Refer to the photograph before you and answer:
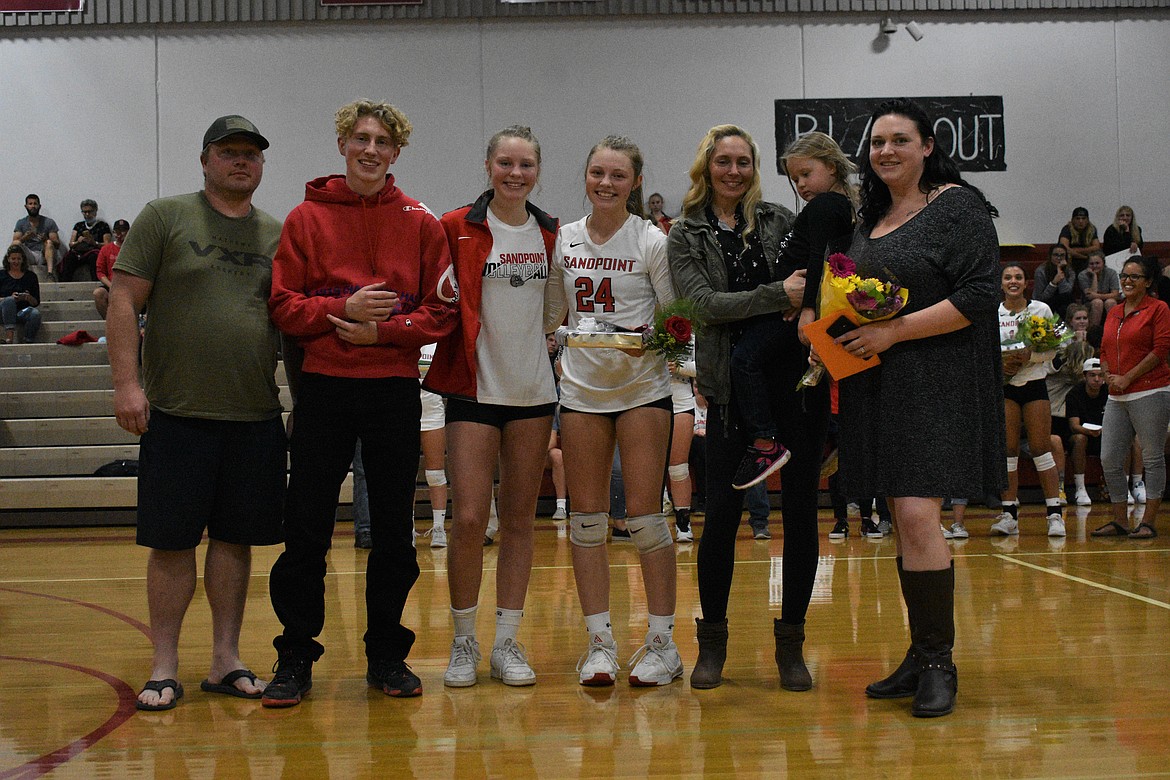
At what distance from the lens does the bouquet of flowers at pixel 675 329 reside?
3.26 m

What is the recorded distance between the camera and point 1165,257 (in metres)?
14.5

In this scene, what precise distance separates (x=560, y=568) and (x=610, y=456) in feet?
9.30

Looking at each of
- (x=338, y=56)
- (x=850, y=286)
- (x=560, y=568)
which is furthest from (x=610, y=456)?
(x=338, y=56)

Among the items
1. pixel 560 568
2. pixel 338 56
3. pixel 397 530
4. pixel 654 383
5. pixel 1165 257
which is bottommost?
pixel 560 568

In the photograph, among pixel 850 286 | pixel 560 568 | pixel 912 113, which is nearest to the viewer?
pixel 850 286

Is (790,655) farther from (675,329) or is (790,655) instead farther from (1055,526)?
(1055,526)

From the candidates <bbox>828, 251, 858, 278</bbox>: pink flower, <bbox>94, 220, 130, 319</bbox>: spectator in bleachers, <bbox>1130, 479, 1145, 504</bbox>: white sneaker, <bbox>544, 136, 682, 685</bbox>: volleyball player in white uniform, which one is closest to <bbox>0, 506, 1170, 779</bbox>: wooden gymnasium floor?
<bbox>544, 136, 682, 685</bbox>: volleyball player in white uniform

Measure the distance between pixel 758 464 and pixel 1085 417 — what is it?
297 inches

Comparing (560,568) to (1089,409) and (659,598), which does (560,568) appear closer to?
(659,598)

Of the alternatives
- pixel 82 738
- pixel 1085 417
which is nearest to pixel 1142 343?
pixel 1085 417

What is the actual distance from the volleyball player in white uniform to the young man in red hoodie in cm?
45

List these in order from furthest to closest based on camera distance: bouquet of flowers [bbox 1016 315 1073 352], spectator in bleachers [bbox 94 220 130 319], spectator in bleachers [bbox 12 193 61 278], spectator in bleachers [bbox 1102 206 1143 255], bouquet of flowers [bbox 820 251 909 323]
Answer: spectator in bleachers [bbox 12 193 61 278]
spectator in bleachers [bbox 1102 206 1143 255]
spectator in bleachers [bbox 94 220 130 319]
bouquet of flowers [bbox 1016 315 1073 352]
bouquet of flowers [bbox 820 251 909 323]

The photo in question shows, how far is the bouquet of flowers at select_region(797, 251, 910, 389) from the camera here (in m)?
2.94

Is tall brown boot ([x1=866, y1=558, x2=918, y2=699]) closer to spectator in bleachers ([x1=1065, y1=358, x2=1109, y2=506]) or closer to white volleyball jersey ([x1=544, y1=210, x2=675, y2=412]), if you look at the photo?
white volleyball jersey ([x1=544, y1=210, x2=675, y2=412])
